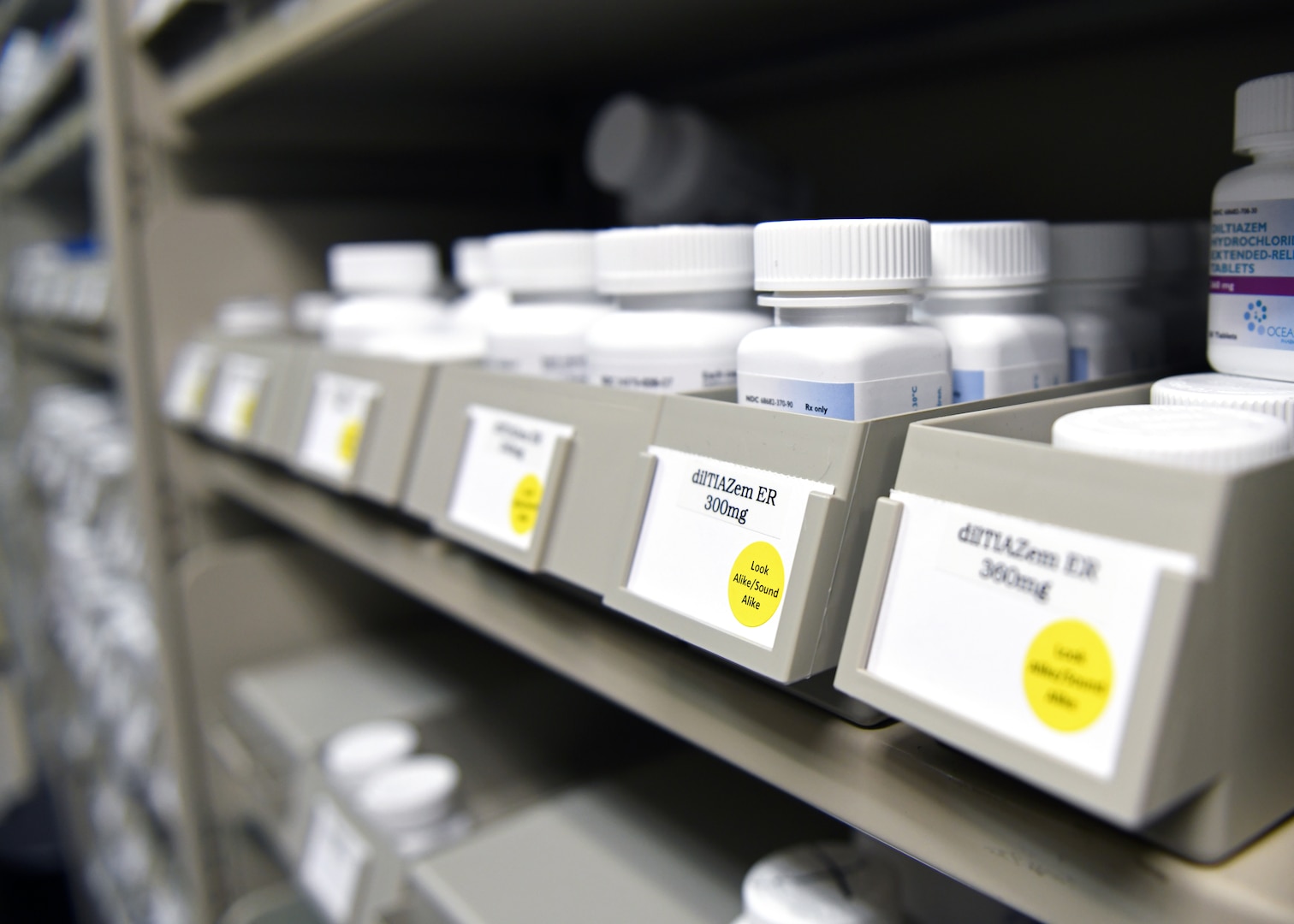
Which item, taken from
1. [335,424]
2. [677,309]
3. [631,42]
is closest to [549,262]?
[677,309]

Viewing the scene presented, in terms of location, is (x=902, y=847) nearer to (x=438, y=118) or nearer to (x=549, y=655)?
(x=549, y=655)

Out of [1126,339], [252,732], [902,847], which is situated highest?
[1126,339]

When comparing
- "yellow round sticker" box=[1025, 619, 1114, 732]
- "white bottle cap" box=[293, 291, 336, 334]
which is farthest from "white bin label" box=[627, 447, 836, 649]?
"white bottle cap" box=[293, 291, 336, 334]

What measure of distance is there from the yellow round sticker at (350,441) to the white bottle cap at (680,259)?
31 cm

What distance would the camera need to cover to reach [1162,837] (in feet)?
1.04

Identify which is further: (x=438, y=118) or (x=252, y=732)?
(x=438, y=118)

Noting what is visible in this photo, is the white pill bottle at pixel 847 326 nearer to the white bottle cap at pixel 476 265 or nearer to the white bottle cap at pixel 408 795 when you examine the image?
the white bottle cap at pixel 476 265

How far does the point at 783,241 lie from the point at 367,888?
67cm

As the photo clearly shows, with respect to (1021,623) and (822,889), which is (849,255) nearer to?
(1021,623)

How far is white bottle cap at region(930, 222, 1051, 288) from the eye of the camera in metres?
0.49

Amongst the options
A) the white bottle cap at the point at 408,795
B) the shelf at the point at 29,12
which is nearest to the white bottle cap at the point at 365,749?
the white bottle cap at the point at 408,795

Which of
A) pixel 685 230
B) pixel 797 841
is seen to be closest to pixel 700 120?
pixel 685 230

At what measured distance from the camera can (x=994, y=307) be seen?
20.0 inches

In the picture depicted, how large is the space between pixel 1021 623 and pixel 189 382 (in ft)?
3.77
